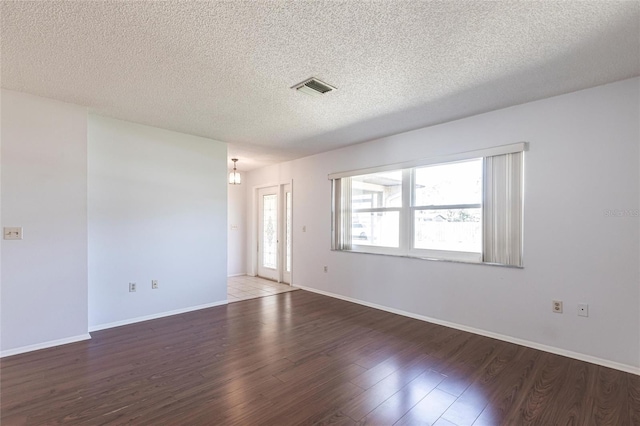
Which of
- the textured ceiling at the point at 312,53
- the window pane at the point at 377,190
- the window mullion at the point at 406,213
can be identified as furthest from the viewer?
the window pane at the point at 377,190

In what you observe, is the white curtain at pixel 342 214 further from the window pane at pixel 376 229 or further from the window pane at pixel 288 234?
the window pane at pixel 288 234

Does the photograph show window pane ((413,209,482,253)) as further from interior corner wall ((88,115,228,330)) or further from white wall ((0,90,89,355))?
white wall ((0,90,89,355))

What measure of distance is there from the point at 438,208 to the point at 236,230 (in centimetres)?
467

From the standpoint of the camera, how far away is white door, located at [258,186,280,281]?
6.30 m

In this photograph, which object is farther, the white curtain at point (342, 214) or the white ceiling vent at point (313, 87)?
the white curtain at point (342, 214)

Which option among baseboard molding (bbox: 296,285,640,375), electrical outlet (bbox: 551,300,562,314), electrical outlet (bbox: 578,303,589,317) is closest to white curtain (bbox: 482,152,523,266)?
electrical outlet (bbox: 551,300,562,314)

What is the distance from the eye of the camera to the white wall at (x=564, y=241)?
2.50 m

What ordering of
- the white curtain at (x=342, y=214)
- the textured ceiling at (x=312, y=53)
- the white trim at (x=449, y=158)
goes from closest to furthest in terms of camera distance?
the textured ceiling at (x=312, y=53) < the white trim at (x=449, y=158) < the white curtain at (x=342, y=214)

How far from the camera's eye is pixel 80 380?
231 cm

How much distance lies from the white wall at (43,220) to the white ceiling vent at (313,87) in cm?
244

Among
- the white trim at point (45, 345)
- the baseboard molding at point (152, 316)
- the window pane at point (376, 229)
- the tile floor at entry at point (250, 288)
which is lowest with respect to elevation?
the tile floor at entry at point (250, 288)

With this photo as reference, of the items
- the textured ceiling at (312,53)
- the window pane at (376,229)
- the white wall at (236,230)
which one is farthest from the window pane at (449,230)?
the white wall at (236,230)

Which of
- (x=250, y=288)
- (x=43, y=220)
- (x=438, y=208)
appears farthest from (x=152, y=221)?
(x=438, y=208)

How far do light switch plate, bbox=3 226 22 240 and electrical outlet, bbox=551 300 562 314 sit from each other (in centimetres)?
523
